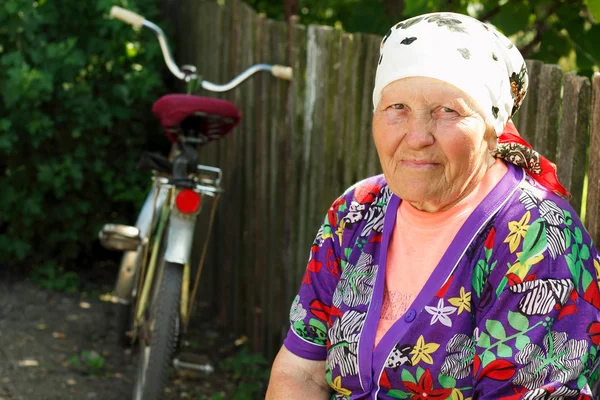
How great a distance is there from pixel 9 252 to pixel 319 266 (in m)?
3.74

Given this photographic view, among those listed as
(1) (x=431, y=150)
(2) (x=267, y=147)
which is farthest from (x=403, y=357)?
(2) (x=267, y=147)

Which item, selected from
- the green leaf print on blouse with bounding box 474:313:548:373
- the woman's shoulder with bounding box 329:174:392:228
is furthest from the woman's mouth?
the green leaf print on blouse with bounding box 474:313:548:373

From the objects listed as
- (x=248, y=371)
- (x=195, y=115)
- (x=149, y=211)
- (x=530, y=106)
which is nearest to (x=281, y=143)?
(x=195, y=115)

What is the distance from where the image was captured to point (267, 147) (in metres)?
4.86

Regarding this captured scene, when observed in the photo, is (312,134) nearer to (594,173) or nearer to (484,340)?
(594,173)

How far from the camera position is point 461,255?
223 centimetres

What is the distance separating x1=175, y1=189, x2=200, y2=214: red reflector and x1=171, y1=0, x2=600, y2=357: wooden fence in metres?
0.64

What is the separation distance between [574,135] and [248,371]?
246 cm

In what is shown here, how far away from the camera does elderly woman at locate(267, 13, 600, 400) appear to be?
6.77 ft

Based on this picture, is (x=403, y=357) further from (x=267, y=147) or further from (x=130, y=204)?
(x=130, y=204)

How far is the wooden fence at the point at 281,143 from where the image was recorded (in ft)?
12.9

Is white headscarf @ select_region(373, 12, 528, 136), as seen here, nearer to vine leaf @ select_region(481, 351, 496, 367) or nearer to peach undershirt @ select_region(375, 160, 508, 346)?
peach undershirt @ select_region(375, 160, 508, 346)

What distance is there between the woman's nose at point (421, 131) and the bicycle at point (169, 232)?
1.88 m

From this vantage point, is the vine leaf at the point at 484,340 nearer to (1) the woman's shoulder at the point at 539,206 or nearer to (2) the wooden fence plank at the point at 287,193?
(1) the woman's shoulder at the point at 539,206
